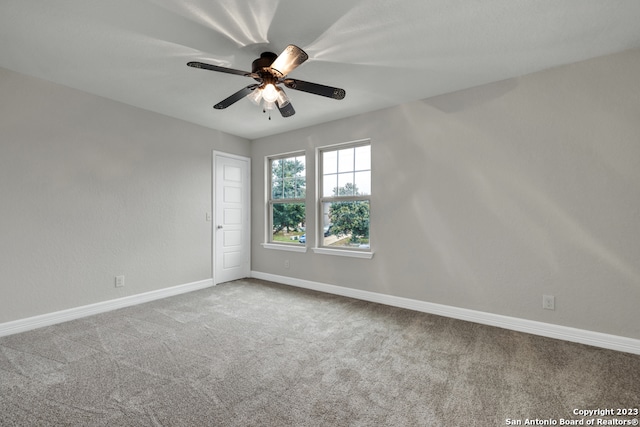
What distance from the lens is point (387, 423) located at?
1539mm

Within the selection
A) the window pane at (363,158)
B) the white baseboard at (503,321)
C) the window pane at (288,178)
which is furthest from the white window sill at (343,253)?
the window pane at (363,158)

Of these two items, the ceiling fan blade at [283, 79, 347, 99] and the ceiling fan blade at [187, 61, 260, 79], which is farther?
the ceiling fan blade at [283, 79, 347, 99]

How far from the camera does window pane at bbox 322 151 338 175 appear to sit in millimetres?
4152

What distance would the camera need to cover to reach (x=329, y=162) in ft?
13.8

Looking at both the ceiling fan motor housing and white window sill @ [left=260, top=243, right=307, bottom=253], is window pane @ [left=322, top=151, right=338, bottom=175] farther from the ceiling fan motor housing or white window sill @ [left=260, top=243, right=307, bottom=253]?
the ceiling fan motor housing

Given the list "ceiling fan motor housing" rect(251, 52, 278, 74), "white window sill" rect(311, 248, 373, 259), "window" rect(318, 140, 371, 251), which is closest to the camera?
"ceiling fan motor housing" rect(251, 52, 278, 74)

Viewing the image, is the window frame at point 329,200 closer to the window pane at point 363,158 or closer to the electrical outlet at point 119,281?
the window pane at point 363,158

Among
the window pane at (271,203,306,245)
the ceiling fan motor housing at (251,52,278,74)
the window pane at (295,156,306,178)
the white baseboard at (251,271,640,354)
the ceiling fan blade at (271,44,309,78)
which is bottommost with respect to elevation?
the white baseboard at (251,271,640,354)

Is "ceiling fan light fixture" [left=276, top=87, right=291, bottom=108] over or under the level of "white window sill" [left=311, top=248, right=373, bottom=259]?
over

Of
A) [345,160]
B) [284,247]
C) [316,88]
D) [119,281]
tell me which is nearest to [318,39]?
[316,88]

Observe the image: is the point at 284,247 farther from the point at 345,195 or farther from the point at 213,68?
the point at 213,68

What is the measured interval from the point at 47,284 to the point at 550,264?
194 inches

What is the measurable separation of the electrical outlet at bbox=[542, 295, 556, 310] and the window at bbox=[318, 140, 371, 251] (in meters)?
1.89

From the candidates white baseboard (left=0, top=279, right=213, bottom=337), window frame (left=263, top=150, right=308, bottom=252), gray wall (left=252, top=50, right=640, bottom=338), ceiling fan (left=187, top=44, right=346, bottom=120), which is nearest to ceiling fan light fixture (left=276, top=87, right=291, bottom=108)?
ceiling fan (left=187, top=44, right=346, bottom=120)
